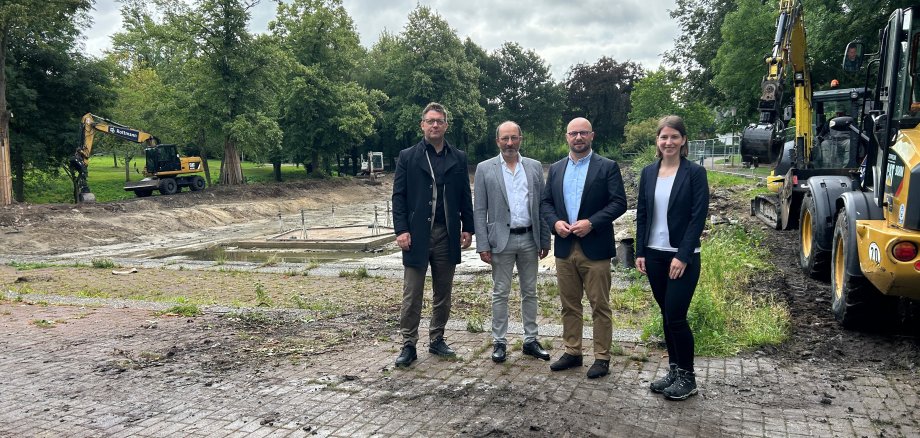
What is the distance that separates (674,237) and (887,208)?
7.99 ft

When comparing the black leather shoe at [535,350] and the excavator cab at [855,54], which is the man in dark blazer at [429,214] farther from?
the excavator cab at [855,54]

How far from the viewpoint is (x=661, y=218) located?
4.25 meters

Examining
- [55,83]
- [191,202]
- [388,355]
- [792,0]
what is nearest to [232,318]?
[388,355]

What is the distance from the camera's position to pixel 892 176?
17.0 feet

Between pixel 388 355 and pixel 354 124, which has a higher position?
pixel 354 124

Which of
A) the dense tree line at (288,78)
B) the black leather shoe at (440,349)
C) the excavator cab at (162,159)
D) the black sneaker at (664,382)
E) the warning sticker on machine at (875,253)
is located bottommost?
the black leather shoe at (440,349)

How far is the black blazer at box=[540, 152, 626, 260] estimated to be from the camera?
4.62m

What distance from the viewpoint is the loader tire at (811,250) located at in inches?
302

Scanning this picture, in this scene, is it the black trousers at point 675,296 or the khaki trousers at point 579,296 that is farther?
the khaki trousers at point 579,296

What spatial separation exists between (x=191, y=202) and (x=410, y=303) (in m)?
24.0

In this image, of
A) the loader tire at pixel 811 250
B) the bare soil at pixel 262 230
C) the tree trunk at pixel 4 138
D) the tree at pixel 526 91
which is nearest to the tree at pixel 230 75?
the bare soil at pixel 262 230

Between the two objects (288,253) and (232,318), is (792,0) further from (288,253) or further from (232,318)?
(288,253)

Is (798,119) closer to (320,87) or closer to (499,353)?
(499,353)

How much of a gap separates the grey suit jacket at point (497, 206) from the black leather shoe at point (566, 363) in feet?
2.92
